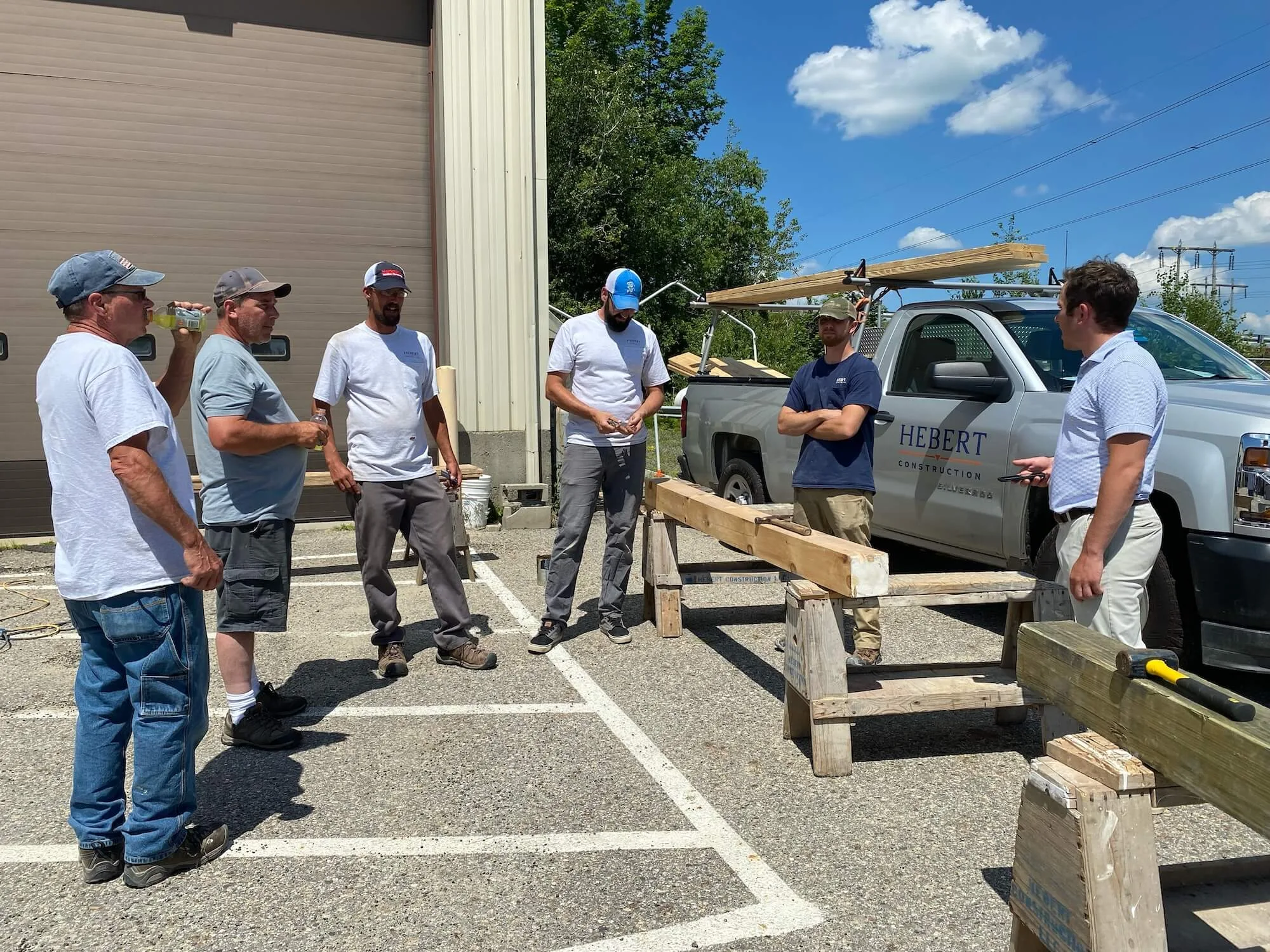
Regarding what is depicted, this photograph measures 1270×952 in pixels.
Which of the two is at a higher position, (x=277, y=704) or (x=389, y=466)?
(x=389, y=466)

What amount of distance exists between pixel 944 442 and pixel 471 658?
3.06 m

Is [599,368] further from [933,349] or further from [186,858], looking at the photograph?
[186,858]

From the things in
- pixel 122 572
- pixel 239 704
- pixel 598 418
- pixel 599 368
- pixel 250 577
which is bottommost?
pixel 239 704

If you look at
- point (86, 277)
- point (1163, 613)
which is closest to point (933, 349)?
point (1163, 613)

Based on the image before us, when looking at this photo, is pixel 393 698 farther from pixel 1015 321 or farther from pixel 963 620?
pixel 1015 321

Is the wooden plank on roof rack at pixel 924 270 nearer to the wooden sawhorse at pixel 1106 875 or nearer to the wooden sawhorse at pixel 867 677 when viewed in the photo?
the wooden sawhorse at pixel 867 677

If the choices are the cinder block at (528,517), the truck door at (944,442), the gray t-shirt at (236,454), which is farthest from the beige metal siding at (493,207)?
the gray t-shirt at (236,454)

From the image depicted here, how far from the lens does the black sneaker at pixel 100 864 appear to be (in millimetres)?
3061

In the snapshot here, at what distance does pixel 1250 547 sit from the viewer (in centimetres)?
406

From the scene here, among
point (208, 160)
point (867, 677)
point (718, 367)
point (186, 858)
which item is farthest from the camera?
point (718, 367)

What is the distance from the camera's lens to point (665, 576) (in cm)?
577

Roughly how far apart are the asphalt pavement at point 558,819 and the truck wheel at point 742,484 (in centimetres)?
215

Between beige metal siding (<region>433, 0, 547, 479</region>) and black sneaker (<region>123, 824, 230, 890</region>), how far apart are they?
6.81 meters

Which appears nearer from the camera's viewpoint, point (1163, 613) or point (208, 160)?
point (1163, 613)
